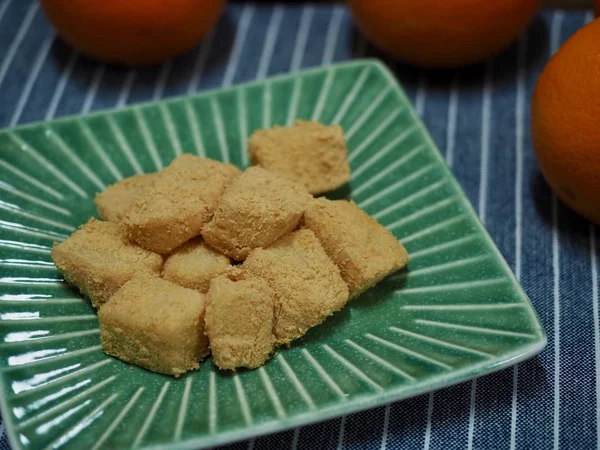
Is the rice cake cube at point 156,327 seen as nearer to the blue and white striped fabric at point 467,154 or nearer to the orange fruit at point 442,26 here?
the blue and white striped fabric at point 467,154

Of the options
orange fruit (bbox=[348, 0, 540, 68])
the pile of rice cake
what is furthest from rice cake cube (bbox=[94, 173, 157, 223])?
orange fruit (bbox=[348, 0, 540, 68])

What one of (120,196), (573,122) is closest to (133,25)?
(120,196)

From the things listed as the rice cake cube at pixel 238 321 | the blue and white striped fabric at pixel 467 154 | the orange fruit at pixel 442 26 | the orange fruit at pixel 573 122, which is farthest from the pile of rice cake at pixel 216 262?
the orange fruit at pixel 442 26

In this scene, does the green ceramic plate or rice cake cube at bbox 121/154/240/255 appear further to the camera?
rice cake cube at bbox 121/154/240/255

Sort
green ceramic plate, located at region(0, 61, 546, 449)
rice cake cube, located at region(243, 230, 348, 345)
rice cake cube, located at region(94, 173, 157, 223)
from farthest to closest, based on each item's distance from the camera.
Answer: rice cake cube, located at region(94, 173, 157, 223), rice cake cube, located at region(243, 230, 348, 345), green ceramic plate, located at region(0, 61, 546, 449)

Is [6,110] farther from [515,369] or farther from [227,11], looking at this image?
[515,369]

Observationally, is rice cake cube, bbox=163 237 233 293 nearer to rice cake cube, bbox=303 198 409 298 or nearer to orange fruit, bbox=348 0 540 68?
rice cake cube, bbox=303 198 409 298

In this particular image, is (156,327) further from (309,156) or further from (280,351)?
(309,156)

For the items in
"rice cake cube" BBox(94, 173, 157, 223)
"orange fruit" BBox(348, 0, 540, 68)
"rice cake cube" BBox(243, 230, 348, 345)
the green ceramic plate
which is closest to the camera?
the green ceramic plate
